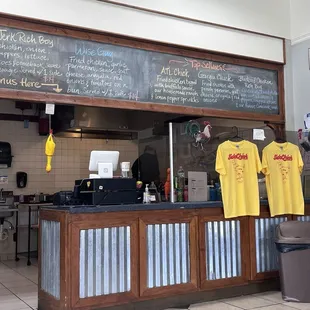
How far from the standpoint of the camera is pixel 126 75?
15.0 feet

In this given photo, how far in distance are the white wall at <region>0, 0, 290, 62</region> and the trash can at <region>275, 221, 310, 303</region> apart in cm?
246

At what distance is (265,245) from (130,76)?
→ 239 cm

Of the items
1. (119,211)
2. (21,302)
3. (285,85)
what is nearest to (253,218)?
(119,211)

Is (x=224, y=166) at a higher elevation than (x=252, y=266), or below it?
higher

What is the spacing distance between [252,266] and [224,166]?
44.1 inches

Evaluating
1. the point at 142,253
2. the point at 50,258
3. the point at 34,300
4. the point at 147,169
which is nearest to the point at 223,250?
the point at 142,253

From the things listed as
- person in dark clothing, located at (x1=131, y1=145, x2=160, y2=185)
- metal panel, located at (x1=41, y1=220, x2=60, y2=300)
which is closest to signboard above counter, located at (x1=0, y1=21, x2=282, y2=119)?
metal panel, located at (x1=41, y1=220, x2=60, y2=300)

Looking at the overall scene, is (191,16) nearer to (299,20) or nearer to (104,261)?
(299,20)

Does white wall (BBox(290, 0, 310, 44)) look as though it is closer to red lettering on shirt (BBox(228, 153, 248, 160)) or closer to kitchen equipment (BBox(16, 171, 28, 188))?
red lettering on shirt (BBox(228, 153, 248, 160))

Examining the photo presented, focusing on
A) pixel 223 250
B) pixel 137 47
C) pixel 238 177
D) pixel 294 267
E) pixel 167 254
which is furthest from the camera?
pixel 137 47

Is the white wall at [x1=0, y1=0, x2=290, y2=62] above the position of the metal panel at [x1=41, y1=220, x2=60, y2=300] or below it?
above

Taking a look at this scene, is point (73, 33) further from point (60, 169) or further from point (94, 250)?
point (60, 169)

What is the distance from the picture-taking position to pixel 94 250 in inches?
143

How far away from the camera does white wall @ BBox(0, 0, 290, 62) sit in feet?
13.9
